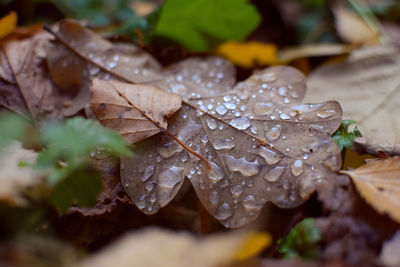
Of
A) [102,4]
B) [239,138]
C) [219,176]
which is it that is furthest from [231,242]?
[102,4]

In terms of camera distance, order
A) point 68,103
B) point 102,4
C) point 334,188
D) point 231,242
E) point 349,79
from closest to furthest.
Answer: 1. point 231,242
2. point 334,188
3. point 68,103
4. point 349,79
5. point 102,4

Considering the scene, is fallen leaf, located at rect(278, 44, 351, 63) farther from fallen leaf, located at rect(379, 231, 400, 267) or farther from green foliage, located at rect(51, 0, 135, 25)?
fallen leaf, located at rect(379, 231, 400, 267)

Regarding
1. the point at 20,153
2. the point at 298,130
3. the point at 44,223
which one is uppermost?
the point at 298,130

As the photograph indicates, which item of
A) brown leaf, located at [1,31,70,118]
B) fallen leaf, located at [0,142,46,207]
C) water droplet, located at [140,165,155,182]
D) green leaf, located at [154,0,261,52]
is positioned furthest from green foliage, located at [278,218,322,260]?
green leaf, located at [154,0,261,52]

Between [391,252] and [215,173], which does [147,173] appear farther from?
[391,252]

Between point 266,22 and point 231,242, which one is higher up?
point 231,242

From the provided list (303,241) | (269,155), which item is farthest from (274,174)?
(303,241)

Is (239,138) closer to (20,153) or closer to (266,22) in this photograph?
(20,153)
